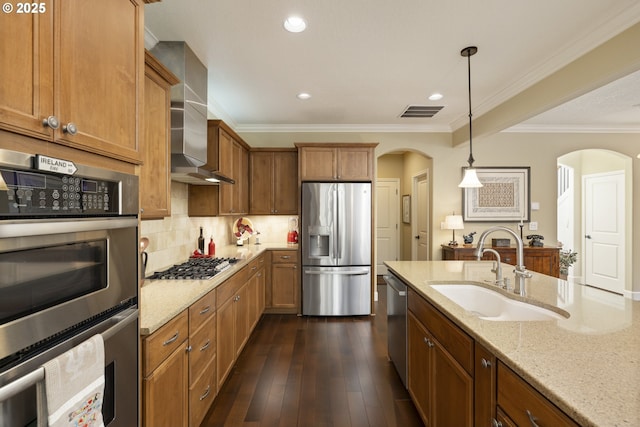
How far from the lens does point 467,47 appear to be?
8.16 feet

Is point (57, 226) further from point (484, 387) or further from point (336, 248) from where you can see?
point (336, 248)

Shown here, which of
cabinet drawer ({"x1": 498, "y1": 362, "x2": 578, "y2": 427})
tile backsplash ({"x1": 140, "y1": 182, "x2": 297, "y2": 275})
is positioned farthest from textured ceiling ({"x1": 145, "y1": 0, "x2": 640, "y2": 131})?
cabinet drawer ({"x1": 498, "y1": 362, "x2": 578, "y2": 427})

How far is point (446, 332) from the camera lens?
4.96 ft

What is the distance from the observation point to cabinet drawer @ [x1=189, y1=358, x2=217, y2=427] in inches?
68.8

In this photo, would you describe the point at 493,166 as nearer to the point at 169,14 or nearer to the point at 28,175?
the point at 169,14

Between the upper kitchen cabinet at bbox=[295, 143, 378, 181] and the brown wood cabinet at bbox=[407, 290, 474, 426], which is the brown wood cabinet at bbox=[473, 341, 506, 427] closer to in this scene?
the brown wood cabinet at bbox=[407, 290, 474, 426]

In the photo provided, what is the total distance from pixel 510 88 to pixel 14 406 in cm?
426

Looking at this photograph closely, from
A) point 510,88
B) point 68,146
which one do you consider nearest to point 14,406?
point 68,146

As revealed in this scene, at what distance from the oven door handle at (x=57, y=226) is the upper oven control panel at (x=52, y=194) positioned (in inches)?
1.0

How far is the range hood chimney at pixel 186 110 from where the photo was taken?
7.25 feet

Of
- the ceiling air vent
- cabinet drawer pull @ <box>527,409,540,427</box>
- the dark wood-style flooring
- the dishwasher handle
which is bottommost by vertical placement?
the dark wood-style flooring

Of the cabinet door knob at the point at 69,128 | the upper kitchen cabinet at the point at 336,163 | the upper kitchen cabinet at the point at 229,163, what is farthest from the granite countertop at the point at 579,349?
the upper kitchen cabinet at the point at 336,163

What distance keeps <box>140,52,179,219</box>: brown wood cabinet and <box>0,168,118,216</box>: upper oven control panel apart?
66 cm

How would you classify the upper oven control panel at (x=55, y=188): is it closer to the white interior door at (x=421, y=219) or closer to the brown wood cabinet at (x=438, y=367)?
the brown wood cabinet at (x=438, y=367)
